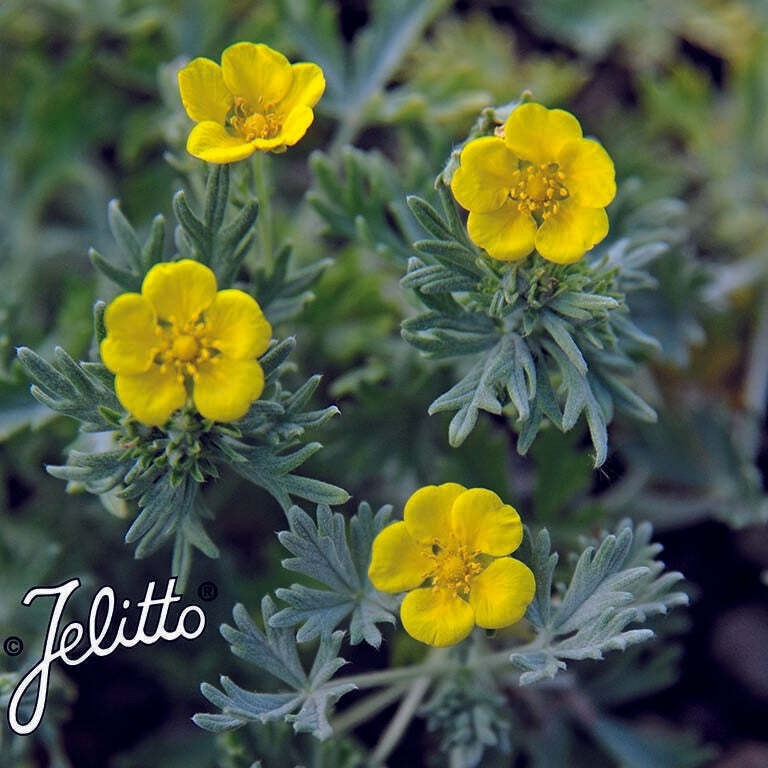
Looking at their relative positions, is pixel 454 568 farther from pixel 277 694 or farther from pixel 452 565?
pixel 277 694

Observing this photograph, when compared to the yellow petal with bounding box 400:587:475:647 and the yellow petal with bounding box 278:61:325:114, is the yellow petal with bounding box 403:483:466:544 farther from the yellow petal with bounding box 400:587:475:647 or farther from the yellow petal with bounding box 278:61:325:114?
the yellow petal with bounding box 278:61:325:114

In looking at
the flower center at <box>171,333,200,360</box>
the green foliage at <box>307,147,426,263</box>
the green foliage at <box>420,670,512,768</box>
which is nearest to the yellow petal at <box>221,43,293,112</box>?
the green foliage at <box>307,147,426,263</box>

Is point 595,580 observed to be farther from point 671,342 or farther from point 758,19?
point 758,19

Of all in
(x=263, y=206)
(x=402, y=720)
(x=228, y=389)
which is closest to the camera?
(x=228, y=389)

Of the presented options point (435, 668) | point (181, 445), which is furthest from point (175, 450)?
point (435, 668)

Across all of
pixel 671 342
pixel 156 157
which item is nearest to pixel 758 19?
pixel 671 342
